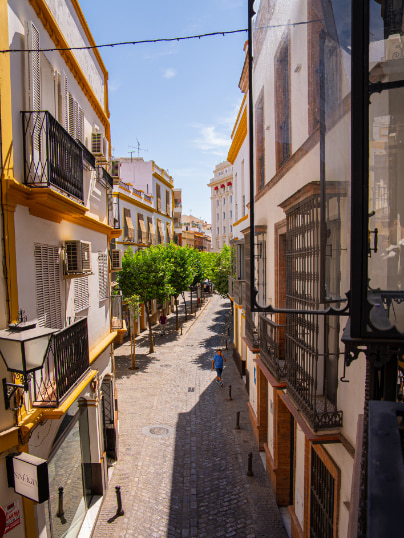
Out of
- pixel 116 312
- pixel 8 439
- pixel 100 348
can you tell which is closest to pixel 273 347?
pixel 100 348

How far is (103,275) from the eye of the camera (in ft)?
35.3

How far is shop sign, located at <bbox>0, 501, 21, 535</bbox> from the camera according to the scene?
4507 mm

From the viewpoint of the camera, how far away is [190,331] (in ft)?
93.5

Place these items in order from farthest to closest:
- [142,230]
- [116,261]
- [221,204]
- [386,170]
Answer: [221,204]
[142,230]
[116,261]
[386,170]

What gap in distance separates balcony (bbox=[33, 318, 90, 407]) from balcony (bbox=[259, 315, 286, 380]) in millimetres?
3826

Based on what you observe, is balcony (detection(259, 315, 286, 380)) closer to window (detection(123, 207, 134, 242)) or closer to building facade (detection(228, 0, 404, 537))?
building facade (detection(228, 0, 404, 537))

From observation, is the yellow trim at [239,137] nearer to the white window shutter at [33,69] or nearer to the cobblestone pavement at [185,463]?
the white window shutter at [33,69]

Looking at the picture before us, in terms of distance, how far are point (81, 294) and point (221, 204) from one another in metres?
64.2

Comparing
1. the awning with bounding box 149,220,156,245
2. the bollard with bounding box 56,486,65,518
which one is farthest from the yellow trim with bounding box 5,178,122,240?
the awning with bounding box 149,220,156,245

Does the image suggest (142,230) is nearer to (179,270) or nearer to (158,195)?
(179,270)

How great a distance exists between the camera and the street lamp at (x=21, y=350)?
→ 4344mm

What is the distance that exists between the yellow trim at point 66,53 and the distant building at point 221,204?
57749 mm

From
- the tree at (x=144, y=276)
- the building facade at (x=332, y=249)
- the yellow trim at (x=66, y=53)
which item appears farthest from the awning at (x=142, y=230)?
the building facade at (x=332, y=249)

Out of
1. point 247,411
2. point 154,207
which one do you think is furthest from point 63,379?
point 154,207
